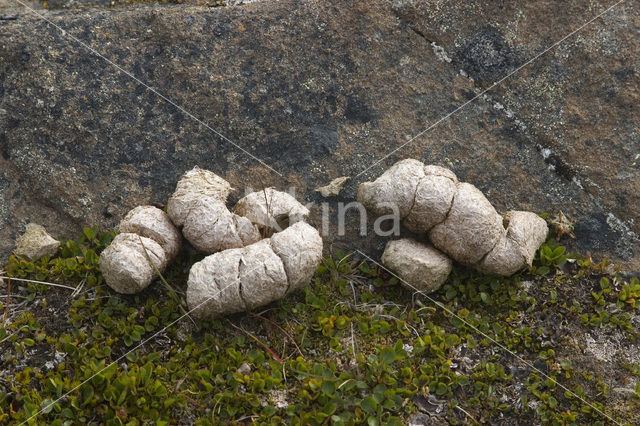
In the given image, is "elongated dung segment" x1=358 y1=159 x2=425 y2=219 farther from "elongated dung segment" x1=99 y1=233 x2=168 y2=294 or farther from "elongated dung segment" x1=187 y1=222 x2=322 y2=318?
"elongated dung segment" x1=99 y1=233 x2=168 y2=294

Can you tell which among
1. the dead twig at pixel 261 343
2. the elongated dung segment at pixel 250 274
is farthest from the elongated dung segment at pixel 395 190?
the dead twig at pixel 261 343

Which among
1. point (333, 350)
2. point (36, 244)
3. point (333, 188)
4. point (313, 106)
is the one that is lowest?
point (333, 350)

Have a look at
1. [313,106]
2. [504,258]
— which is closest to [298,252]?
[504,258]

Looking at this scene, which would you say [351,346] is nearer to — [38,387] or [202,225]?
[202,225]

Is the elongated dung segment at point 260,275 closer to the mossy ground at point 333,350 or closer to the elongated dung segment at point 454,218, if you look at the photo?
the mossy ground at point 333,350

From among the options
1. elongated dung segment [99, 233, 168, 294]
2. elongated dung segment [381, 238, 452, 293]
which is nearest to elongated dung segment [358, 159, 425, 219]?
elongated dung segment [381, 238, 452, 293]

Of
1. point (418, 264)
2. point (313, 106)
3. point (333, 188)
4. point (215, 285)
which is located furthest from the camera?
point (313, 106)

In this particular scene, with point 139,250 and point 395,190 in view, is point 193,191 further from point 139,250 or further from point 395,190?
point 395,190
